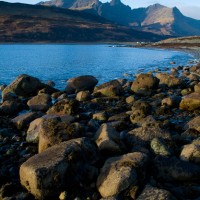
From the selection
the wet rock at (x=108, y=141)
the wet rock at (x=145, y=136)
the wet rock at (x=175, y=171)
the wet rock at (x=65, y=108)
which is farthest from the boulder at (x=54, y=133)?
the wet rock at (x=65, y=108)

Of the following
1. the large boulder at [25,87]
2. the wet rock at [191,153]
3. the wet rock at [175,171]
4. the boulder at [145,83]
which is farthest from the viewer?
the boulder at [145,83]

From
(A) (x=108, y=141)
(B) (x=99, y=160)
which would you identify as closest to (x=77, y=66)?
(A) (x=108, y=141)

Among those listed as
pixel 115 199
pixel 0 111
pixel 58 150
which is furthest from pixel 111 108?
pixel 115 199

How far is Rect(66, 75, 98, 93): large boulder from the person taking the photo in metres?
28.0

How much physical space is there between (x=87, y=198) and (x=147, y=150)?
3106 millimetres

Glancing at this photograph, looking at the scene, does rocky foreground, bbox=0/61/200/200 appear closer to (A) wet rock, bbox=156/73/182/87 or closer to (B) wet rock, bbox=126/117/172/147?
(B) wet rock, bbox=126/117/172/147

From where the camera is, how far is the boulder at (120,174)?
862 centimetres

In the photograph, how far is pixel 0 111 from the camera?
20.0m

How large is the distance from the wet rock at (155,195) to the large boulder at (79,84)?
20094mm

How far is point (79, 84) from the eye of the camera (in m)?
28.5

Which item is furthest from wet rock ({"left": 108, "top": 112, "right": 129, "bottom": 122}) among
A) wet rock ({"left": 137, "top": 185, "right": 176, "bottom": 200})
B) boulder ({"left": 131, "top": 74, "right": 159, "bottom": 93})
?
boulder ({"left": 131, "top": 74, "right": 159, "bottom": 93})

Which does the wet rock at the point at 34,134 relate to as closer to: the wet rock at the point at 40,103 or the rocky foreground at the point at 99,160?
the rocky foreground at the point at 99,160

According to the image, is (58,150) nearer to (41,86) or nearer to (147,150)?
(147,150)

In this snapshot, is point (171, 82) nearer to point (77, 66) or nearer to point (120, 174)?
point (120, 174)
